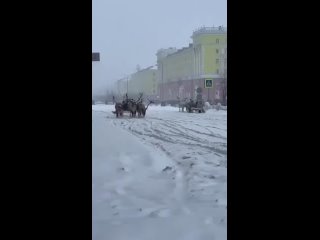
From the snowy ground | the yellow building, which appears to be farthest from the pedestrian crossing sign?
the snowy ground

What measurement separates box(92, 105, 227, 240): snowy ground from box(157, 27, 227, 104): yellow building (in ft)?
26.3

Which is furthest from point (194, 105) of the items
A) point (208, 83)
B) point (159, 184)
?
point (159, 184)

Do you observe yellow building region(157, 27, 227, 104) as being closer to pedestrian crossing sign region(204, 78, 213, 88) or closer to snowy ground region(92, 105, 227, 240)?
pedestrian crossing sign region(204, 78, 213, 88)

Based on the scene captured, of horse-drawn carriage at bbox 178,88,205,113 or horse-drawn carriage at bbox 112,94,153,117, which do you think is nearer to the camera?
horse-drawn carriage at bbox 112,94,153,117

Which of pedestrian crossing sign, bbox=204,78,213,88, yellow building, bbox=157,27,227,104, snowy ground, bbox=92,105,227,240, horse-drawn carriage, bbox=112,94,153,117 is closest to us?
snowy ground, bbox=92,105,227,240

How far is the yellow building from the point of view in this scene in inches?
770

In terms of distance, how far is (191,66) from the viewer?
827 inches

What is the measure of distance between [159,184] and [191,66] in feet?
51.6

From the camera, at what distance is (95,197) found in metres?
4.94
